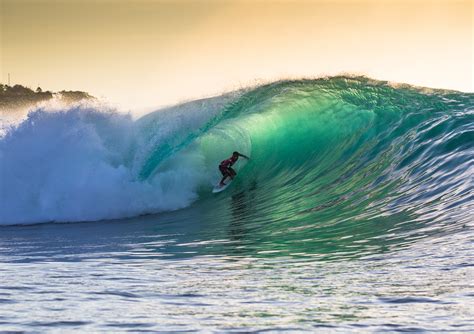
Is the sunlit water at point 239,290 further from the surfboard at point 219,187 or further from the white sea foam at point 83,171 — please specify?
the surfboard at point 219,187

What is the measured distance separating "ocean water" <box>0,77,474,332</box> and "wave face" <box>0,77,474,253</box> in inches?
1.9

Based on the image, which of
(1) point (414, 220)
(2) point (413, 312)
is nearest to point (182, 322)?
(2) point (413, 312)

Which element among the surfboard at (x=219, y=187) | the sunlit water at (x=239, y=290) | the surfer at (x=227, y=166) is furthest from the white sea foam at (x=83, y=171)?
the sunlit water at (x=239, y=290)

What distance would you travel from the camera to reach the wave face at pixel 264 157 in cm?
1195

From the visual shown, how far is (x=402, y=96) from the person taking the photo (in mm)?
18406

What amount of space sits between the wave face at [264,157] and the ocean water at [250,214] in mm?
49

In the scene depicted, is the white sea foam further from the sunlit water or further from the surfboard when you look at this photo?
the sunlit water

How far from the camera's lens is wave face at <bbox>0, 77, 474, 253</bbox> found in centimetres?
1195

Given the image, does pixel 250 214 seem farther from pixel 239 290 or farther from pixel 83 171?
pixel 239 290

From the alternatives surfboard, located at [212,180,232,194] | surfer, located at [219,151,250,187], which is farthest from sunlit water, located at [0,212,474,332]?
surfer, located at [219,151,250,187]

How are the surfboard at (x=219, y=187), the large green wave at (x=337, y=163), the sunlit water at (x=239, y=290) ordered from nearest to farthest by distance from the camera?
the sunlit water at (x=239, y=290) < the large green wave at (x=337, y=163) < the surfboard at (x=219, y=187)

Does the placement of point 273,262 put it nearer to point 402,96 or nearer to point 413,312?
point 413,312

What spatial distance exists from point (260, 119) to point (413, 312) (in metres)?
14.7

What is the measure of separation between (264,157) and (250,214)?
17.1ft
